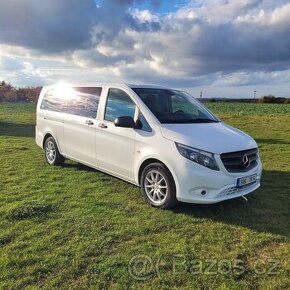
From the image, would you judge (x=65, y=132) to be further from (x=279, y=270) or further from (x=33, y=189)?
(x=279, y=270)

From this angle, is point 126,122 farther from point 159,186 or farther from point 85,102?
point 85,102

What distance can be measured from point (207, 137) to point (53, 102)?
4298mm

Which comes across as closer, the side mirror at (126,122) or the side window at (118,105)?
the side mirror at (126,122)

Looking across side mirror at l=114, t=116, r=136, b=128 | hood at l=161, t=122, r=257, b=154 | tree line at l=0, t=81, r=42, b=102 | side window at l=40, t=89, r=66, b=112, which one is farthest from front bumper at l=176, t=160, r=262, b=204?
tree line at l=0, t=81, r=42, b=102

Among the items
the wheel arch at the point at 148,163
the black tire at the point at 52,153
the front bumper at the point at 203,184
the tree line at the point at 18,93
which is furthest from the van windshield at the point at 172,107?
the tree line at the point at 18,93

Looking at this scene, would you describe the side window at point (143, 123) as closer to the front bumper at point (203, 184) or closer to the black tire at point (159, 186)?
the black tire at point (159, 186)

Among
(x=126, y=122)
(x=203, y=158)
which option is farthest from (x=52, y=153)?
(x=203, y=158)

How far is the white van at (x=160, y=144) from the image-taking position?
198 inches

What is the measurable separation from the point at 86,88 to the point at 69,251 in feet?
12.8

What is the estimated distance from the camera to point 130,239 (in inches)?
170

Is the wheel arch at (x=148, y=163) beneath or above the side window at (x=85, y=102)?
beneath

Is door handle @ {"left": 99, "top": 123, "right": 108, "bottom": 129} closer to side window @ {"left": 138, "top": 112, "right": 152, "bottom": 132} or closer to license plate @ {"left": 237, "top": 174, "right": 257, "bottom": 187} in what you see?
side window @ {"left": 138, "top": 112, "right": 152, "bottom": 132}

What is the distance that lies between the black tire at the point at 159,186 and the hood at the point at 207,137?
508mm

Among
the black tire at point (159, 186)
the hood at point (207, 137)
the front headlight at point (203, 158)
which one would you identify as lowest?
the black tire at point (159, 186)
